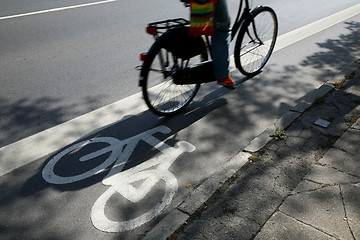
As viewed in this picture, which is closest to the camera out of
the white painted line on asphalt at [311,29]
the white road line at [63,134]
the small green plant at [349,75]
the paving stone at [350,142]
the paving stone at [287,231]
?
the paving stone at [287,231]

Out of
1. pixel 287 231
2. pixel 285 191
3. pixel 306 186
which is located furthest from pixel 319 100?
pixel 287 231

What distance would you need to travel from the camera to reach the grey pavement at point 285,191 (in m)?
2.28

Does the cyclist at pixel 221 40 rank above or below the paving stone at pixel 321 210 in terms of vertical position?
above

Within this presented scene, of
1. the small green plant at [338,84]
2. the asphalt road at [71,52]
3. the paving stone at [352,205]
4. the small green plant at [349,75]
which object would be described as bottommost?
the small green plant at [349,75]

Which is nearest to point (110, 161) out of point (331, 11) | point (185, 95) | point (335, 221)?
point (185, 95)

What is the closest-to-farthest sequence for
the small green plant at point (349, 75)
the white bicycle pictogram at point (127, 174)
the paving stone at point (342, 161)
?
the white bicycle pictogram at point (127, 174) < the paving stone at point (342, 161) < the small green plant at point (349, 75)

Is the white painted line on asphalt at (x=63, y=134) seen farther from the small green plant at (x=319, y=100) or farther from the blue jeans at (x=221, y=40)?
the small green plant at (x=319, y=100)

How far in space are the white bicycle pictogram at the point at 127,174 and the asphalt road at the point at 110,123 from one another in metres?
0.01

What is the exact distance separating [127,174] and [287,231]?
5.06 ft

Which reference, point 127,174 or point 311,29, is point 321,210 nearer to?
point 127,174

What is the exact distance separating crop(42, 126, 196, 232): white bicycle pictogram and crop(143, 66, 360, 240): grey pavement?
0.77 ft

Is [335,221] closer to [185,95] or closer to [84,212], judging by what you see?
[84,212]

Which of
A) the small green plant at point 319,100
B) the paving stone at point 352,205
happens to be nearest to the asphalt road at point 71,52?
the small green plant at point 319,100

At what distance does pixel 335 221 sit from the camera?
2289 millimetres
